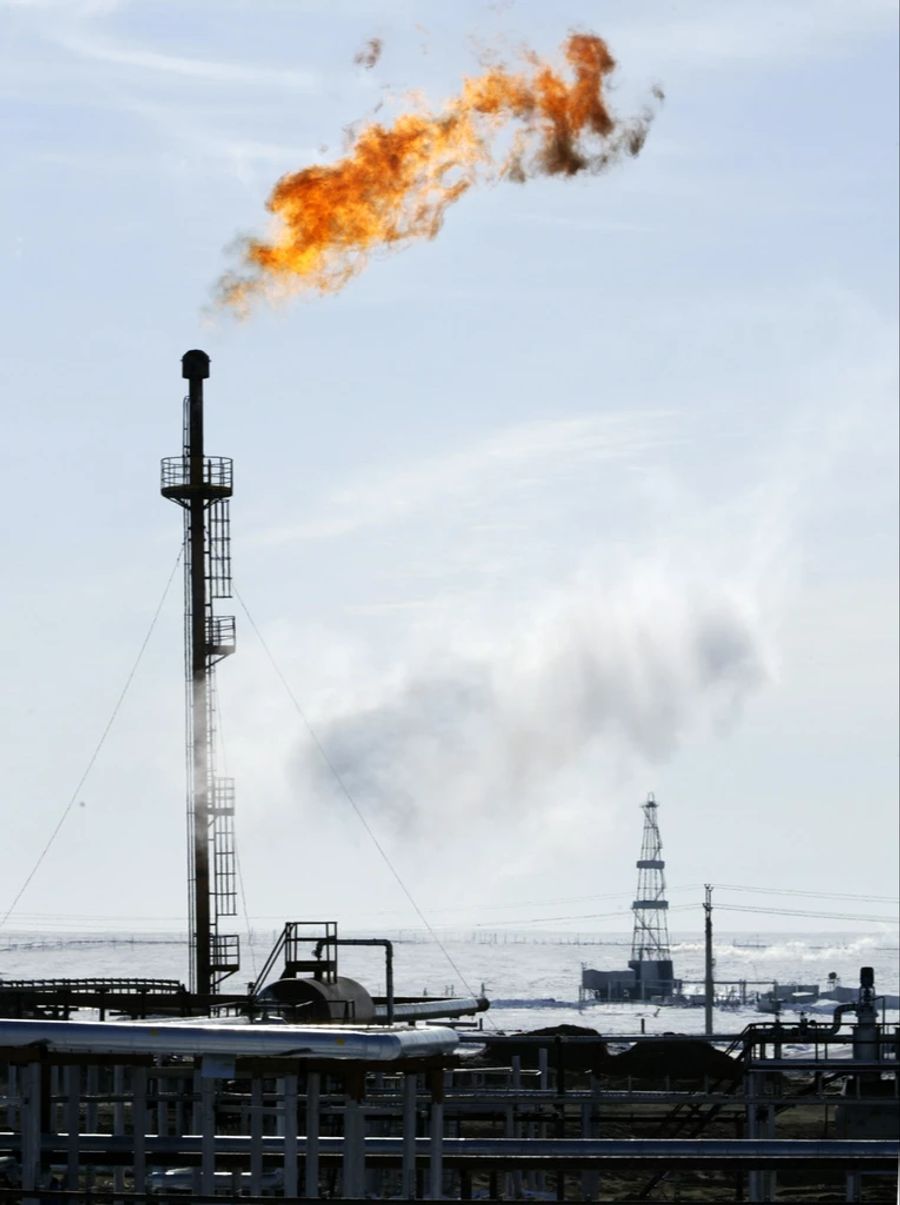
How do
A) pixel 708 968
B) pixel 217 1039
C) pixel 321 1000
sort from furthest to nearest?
pixel 708 968 → pixel 321 1000 → pixel 217 1039

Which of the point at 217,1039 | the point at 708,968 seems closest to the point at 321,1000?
the point at 217,1039

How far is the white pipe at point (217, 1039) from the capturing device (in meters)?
19.1

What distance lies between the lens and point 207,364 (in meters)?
59.1

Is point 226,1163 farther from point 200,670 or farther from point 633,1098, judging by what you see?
point 200,670

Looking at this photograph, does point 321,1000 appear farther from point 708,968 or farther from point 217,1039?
point 708,968

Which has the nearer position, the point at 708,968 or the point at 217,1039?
the point at 217,1039

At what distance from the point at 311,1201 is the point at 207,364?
44.3m

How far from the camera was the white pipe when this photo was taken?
1906 centimetres

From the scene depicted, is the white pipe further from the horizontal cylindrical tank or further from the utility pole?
the utility pole

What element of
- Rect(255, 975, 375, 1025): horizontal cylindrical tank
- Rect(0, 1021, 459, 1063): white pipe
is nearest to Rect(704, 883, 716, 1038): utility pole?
Rect(255, 975, 375, 1025): horizontal cylindrical tank

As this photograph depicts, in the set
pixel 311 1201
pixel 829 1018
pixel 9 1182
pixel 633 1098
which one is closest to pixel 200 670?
pixel 633 1098

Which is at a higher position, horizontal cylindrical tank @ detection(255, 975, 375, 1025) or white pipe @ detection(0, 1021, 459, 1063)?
horizontal cylindrical tank @ detection(255, 975, 375, 1025)

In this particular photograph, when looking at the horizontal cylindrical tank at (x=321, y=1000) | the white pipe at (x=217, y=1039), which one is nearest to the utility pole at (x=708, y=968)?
the horizontal cylindrical tank at (x=321, y=1000)

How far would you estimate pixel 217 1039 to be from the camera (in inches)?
753
